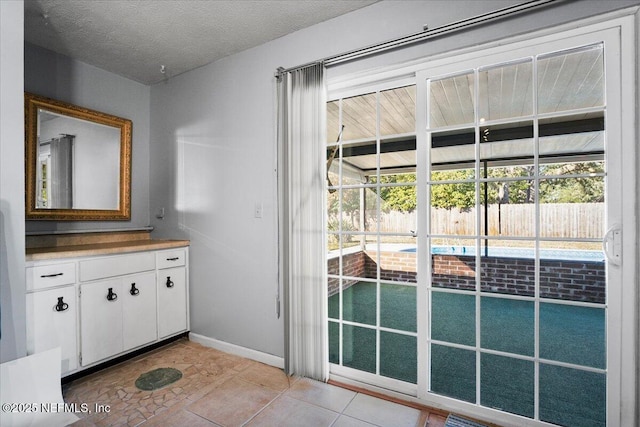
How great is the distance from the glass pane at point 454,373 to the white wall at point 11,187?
2451mm

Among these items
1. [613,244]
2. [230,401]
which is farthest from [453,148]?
[230,401]

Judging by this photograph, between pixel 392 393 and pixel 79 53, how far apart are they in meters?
3.54

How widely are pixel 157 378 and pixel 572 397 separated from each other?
8.70ft

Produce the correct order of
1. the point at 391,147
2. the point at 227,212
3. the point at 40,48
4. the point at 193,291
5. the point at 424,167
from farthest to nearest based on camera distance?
1. the point at 193,291
2. the point at 227,212
3. the point at 40,48
4. the point at 391,147
5. the point at 424,167

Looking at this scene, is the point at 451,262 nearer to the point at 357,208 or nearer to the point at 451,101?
the point at 357,208

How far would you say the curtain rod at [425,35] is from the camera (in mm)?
1620

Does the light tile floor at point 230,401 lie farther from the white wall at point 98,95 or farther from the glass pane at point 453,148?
the glass pane at point 453,148

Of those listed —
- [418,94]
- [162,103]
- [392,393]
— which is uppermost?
[162,103]

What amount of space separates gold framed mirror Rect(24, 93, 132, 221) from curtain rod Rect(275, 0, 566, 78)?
5.89ft

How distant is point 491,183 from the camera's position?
1.84 meters

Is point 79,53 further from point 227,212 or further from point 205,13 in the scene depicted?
point 227,212

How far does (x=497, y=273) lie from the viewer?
1899mm

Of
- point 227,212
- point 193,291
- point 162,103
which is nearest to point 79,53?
point 162,103

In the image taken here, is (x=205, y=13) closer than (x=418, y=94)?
No
